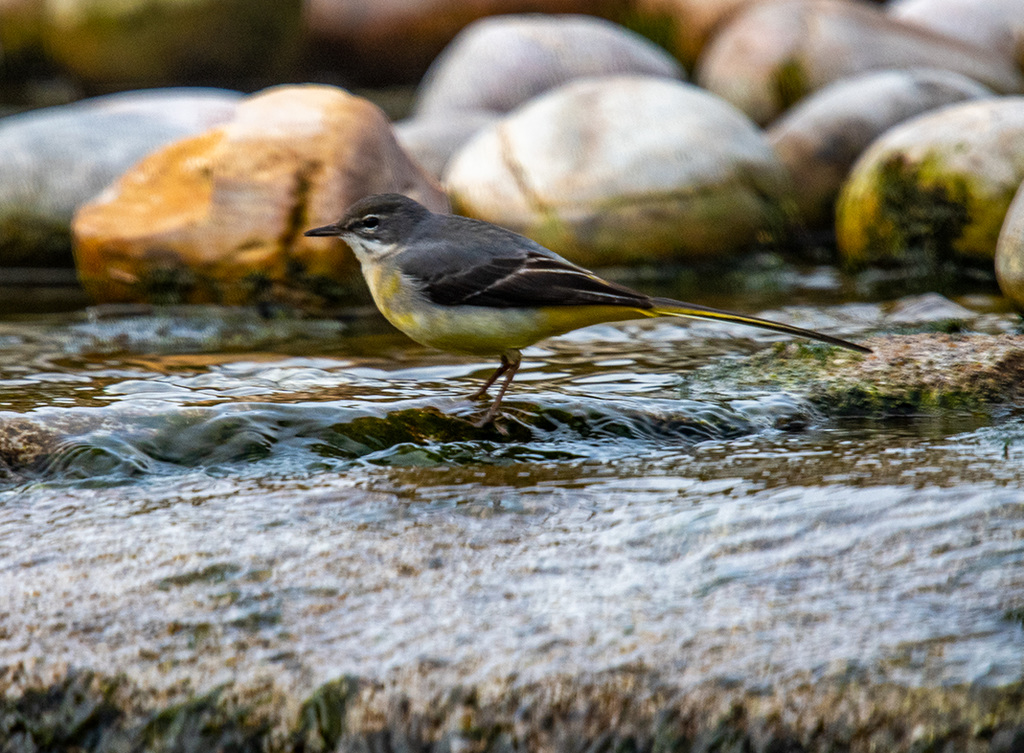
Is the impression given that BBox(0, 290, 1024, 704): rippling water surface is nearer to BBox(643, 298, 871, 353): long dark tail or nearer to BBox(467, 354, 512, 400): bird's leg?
BBox(467, 354, 512, 400): bird's leg

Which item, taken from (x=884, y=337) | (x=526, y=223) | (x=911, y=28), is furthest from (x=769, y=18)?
(x=884, y=337)

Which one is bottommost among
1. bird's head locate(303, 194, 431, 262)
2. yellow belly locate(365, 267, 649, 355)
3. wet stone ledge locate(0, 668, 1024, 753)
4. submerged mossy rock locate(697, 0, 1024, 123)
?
wet stone ledge locate(0, 668, 1024, 753)

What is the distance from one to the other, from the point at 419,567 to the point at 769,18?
12.0 metres

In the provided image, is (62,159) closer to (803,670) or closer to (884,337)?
(884,337)

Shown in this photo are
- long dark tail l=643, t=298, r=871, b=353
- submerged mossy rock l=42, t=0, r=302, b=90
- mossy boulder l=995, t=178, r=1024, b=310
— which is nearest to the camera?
long dark tail l=643, t=298, r=871, b=353

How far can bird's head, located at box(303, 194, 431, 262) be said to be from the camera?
207 inches

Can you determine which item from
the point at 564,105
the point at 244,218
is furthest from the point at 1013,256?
the point at 244,218

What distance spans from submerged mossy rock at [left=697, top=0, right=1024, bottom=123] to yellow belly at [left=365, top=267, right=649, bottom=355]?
944 cm

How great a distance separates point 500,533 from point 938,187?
6437 mm

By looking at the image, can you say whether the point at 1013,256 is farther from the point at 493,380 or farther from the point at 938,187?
the point at 493,380

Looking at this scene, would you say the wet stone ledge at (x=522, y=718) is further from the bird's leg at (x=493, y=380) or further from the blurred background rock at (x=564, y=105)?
the blurred background rock at (x=564, y=105)

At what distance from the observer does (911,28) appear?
13867mm

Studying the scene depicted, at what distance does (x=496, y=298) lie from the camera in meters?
4.81

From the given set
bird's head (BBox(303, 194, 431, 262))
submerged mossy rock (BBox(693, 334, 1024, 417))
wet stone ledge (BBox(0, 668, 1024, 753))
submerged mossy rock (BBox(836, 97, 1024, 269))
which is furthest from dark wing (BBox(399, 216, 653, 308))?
submerged mossy rock (BBox(836, 97, 1024, 269))
